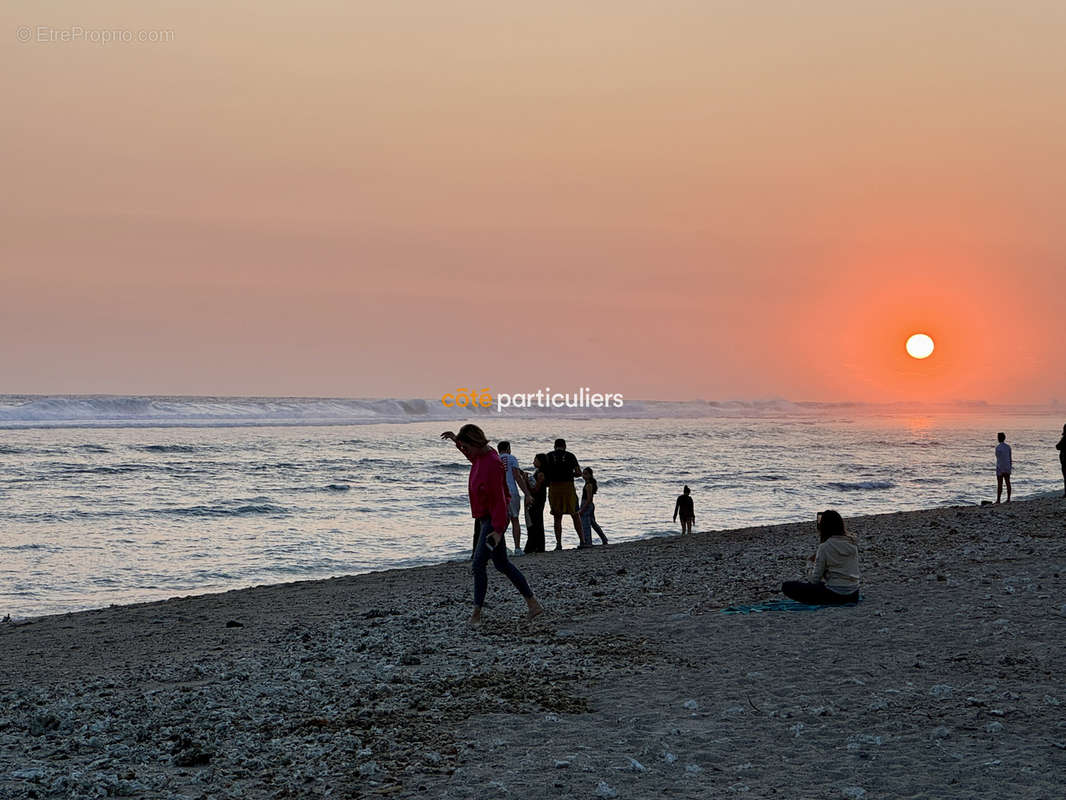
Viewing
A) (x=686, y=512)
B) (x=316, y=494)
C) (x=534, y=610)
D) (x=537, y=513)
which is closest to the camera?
(x=534, y=610)

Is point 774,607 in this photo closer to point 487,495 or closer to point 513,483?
point 487,495

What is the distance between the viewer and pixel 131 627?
1082 centimetres

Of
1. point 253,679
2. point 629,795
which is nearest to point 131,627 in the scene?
point 253,679

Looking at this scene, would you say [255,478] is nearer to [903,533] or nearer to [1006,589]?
[903,533]

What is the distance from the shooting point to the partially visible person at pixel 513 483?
1509cm

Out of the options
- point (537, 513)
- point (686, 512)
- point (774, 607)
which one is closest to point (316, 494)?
point (686, 512)

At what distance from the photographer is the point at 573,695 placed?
21.9 ft

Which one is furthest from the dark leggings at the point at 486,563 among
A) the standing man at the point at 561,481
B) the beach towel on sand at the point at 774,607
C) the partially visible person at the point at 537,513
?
the standing man at the point at 561,481

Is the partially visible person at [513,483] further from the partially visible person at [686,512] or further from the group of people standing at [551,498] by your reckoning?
the partially visible person at [686,512]

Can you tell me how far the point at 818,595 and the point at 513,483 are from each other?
24.4ft

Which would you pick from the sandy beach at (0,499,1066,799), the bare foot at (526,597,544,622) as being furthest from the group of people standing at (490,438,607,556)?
the bare foot at (526,597,544,622)

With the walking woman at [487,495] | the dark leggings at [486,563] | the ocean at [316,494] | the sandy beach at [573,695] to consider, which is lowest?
the ocean at [316,494]

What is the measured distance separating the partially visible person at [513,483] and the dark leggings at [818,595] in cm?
605

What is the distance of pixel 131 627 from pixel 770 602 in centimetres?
657
